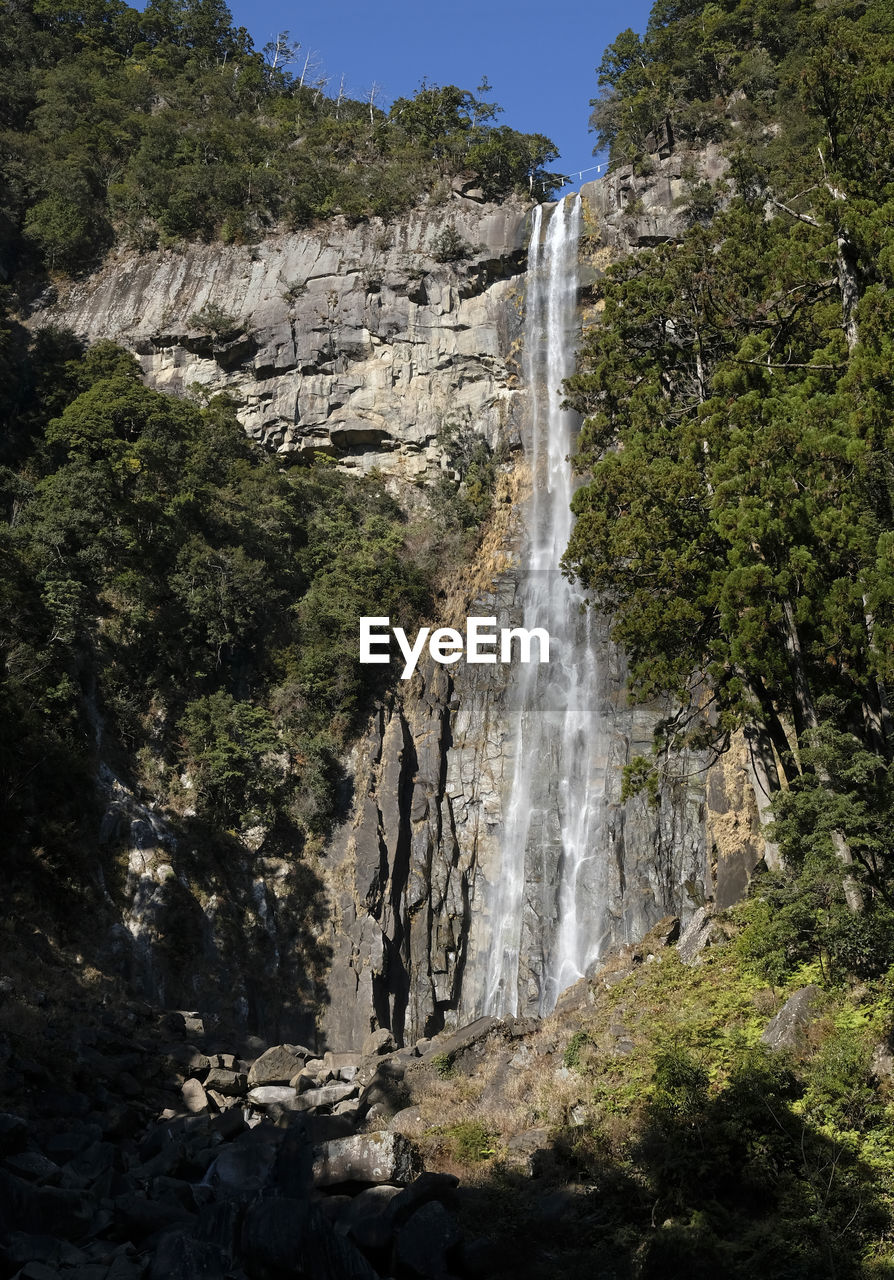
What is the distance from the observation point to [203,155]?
44.6m

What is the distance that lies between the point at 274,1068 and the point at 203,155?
41855 mm

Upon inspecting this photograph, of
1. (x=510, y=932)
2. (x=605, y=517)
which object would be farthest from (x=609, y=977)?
(x=510, y=932)

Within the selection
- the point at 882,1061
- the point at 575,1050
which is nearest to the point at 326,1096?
the point at 575,1050

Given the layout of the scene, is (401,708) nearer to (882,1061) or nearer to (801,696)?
(801,696)

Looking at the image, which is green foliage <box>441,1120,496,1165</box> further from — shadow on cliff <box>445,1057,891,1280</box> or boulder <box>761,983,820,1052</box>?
boulder <box>761,983,820,1052</box>

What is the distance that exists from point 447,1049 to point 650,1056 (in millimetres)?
3174

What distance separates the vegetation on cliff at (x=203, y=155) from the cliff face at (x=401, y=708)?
1.84m

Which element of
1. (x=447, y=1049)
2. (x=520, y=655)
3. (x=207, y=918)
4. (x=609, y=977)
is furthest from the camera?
(x=520, y=655)

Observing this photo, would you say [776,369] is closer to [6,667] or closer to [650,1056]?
[650,1056]

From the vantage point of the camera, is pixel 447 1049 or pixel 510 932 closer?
pixel 447 1049

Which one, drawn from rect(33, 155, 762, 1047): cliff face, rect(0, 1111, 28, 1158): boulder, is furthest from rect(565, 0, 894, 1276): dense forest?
rect(33, 155, 762, 1047): cliff face

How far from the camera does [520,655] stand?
28.4 meters

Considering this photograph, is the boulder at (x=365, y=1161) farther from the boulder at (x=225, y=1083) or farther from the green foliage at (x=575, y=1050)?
the boulder at (x=225, y=1083)

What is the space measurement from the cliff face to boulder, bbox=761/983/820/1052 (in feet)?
23.9
